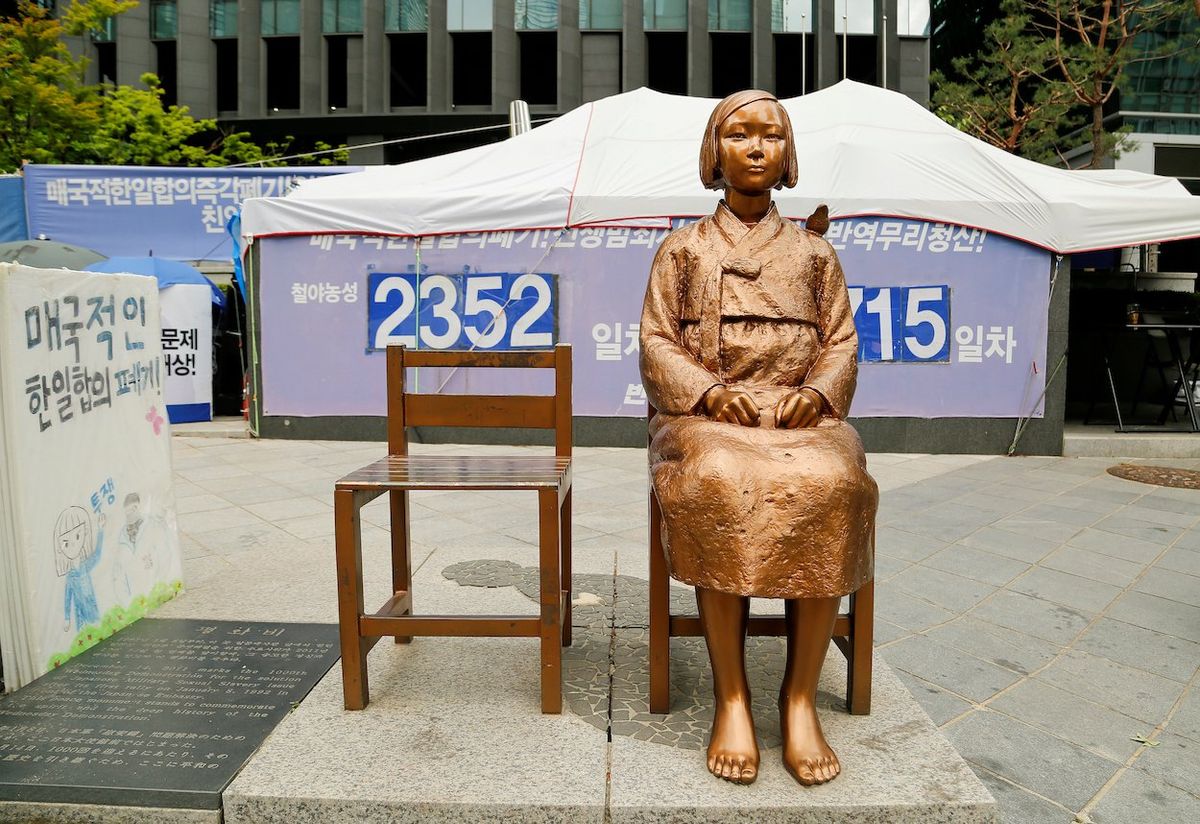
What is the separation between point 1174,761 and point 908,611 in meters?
1.21

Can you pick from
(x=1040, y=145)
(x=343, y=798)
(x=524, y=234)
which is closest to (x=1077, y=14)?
(x=1040, y=145)

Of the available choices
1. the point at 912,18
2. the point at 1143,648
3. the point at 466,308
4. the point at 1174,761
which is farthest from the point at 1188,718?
the point at 912,18

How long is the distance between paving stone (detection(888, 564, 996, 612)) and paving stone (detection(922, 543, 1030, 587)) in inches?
3.1

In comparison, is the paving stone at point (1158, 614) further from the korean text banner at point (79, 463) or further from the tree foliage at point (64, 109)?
the tree foliage at point (64, 109)

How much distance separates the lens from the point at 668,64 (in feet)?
76.9

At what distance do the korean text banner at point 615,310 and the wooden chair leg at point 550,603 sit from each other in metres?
5.22

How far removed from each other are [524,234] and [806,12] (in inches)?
723

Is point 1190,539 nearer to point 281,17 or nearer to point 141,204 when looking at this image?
point 141,204

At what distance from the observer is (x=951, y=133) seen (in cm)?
744

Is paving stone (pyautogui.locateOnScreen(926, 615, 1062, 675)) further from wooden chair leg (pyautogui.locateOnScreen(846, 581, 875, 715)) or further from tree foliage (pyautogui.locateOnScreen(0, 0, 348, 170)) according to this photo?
tree foliage (pyautogui.locateOnScreen(0, 0, 348, 170))

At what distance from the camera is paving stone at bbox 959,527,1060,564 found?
170 inches

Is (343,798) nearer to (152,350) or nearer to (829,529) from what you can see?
(829,529)

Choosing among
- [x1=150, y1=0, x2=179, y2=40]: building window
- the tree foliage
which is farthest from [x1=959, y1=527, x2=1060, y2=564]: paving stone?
[x1=150, y1=0, x2=179, y2=40]: building window

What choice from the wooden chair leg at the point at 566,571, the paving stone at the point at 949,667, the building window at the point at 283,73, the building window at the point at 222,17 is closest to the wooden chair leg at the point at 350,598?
the wooden chair leg at the point at 566,571
